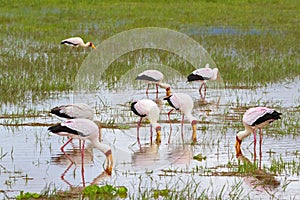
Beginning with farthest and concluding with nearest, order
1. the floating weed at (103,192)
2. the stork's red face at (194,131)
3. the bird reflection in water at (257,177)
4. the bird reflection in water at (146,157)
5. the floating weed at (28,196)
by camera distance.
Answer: the stork's red face at (194,131) < the bird reflection in water at (146,157) < the bird reflection in water at (257,177) < the floating weed at (103,192) < the floating weed at (28,196)

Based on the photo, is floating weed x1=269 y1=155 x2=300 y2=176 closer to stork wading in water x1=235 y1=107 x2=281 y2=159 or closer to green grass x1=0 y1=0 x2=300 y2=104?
→ stork wading in water x1=235 y1=107 x2=281 y2=159

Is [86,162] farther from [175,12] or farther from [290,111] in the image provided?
[175,12]

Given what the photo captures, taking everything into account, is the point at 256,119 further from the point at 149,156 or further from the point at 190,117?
the point at 190,117

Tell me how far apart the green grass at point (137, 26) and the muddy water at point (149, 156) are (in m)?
2.28

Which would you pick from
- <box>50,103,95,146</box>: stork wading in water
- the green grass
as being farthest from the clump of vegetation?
the green grass

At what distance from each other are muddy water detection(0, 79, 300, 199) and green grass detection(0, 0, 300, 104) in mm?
2282

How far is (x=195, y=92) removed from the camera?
15.3 metres

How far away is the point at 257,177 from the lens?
855 cm

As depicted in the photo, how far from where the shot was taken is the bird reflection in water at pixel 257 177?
8.18 m

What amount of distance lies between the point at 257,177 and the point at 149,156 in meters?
1.71

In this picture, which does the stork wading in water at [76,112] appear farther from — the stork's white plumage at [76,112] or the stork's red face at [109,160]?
the stork's red face at [109,160]

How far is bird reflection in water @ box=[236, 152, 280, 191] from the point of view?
8.18 m

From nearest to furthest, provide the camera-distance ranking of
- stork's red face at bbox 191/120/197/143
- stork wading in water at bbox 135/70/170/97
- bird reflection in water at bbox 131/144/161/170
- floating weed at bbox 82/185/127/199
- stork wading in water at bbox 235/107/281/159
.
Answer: floating weed at bbox 82/185/127/199, bird reflection in water at bbox 131/144/161/170, stork wading in water at bbox 235/107/281/159, stork's red face at bbox 191/120/197/143, stork wading in water at bbox 135/70/170/97

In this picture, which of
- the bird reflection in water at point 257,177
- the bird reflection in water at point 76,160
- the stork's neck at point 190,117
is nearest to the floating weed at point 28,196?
the bird reflection in water at point 76,160
